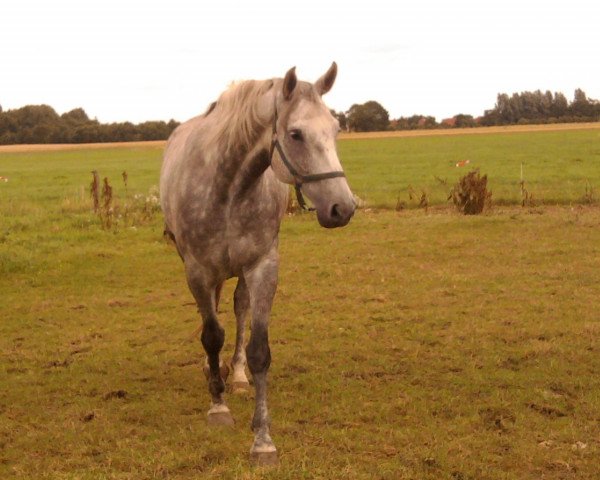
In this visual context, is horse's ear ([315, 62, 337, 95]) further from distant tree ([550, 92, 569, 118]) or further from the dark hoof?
distant tree ([550, 92, 569, 118])

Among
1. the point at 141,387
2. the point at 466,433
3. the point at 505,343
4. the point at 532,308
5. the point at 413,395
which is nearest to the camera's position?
the point at 466,433

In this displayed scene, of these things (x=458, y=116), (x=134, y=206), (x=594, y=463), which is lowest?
(x=594, y=463)

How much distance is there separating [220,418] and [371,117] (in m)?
76.8

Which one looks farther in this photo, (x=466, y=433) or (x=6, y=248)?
(x=6, y=248)

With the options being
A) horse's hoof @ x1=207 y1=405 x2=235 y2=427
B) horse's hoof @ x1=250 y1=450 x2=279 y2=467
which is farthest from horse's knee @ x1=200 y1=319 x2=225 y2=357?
horse's hoof @ x1=250 y1=450 x2=279 y2=467

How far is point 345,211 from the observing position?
11.1 ft

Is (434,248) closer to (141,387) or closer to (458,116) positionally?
(141,387)

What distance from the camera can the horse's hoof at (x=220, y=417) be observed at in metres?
4.59

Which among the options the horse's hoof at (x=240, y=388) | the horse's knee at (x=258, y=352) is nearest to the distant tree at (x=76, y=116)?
the horse's hoof at (x=240, y=388)

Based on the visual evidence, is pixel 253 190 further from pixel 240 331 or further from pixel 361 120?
pixel 361 120

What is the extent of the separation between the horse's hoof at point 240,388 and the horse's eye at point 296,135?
2.48 meters

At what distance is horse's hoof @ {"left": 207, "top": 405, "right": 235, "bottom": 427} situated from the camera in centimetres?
459

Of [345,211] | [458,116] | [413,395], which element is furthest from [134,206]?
[458,116]

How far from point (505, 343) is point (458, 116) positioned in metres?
99.1
